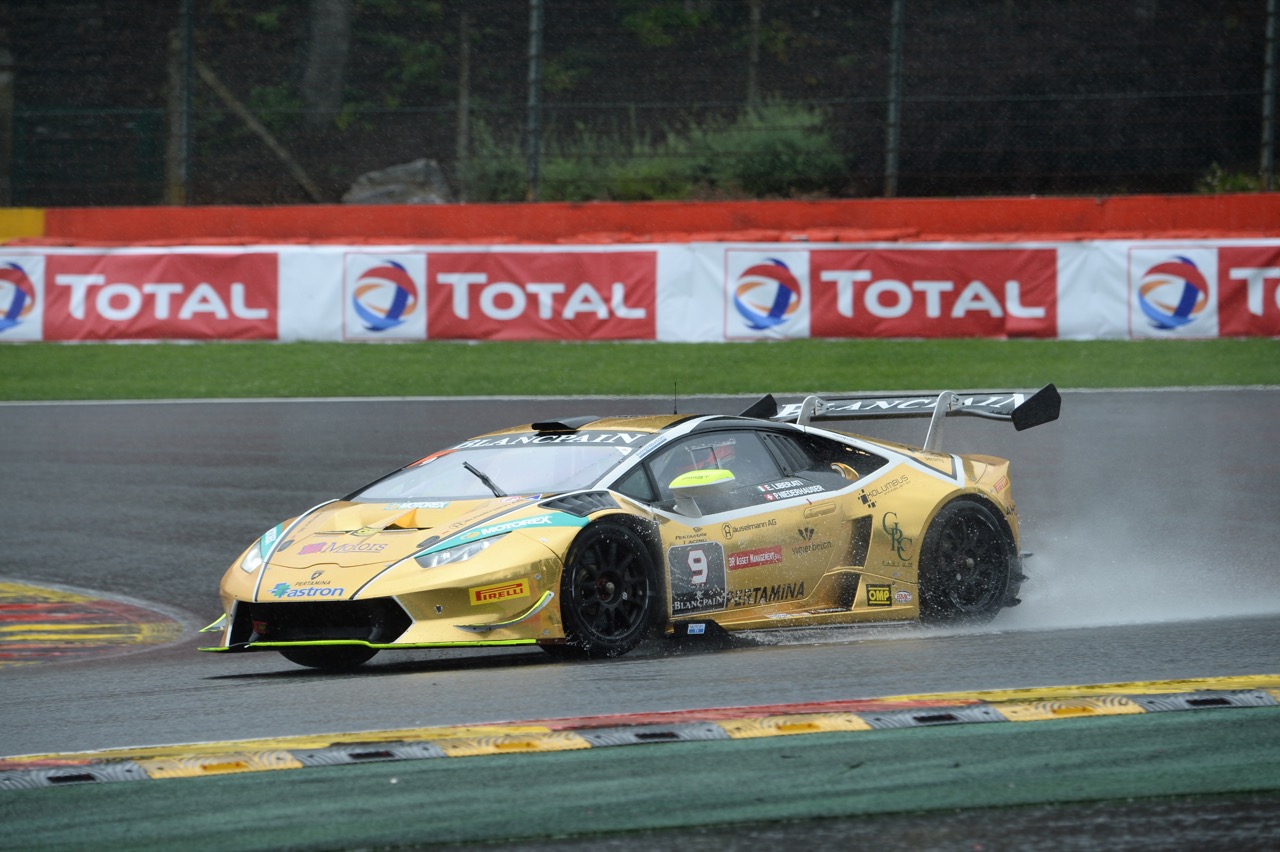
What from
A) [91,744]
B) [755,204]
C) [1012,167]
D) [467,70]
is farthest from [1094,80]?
[91,744]

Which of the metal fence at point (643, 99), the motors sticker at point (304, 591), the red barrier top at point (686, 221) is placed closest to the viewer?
the motors sticker at point (304, 591)

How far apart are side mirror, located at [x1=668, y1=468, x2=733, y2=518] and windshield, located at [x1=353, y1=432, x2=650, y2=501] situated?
339 millimetres

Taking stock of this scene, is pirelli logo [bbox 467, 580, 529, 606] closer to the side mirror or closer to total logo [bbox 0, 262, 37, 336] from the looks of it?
the side mirror

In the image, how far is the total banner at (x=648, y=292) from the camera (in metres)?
18.7

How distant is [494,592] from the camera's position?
→ 6984 millimetres

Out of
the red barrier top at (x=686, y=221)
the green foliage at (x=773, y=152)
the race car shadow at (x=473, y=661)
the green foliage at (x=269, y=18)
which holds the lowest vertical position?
the race car shadow at (x=473, y=661)

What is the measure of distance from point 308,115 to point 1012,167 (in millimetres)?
10081

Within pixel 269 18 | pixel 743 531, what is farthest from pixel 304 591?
pixel 269 18

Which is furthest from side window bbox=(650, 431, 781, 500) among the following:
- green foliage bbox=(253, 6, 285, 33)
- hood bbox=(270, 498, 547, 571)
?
green foliage bbox=(253, 6, 285, 33)

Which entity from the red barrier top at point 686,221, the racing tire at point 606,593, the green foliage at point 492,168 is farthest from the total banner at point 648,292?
the racing tire at point 606,593

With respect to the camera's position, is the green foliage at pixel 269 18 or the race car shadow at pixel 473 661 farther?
the green foliage at pixel 269 18

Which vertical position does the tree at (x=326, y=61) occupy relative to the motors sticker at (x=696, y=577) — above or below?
above

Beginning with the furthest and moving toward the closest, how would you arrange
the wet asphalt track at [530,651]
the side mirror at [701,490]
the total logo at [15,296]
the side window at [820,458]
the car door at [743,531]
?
the total logo at [15,296] → the side window at [820,458] → the car door at [743,531] → the side mirror at [701,490] → the wet asphalt track at [530,651]

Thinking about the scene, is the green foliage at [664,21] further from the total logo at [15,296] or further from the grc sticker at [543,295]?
the total logo at [15,296]
